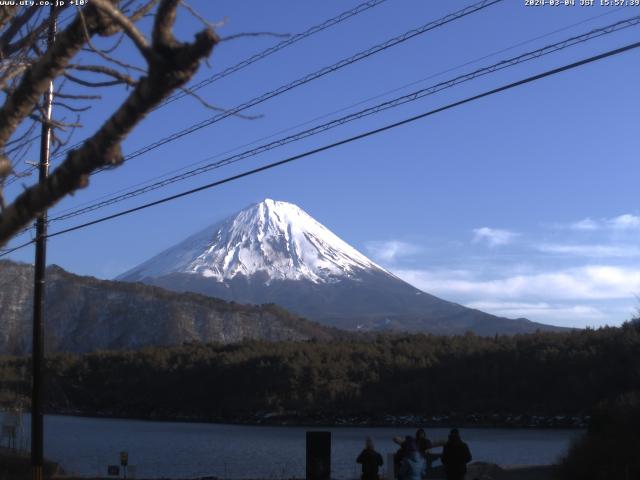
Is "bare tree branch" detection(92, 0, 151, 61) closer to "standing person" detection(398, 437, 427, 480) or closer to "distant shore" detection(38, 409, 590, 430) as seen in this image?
"standing person" detection(398, 437, 427, 480)

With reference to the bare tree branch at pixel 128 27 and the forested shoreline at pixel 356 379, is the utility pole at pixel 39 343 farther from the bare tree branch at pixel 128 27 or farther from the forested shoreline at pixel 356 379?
the forested shoreline at pixel 356 379

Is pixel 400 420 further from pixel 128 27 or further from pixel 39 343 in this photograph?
pixel 128 27

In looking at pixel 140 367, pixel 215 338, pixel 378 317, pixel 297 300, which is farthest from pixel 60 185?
pixel 297 300

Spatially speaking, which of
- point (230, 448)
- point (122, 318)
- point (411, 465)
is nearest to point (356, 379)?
point (230, 448)

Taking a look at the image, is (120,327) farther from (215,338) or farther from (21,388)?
(21,388)

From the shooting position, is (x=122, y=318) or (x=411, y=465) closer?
(x=411, y=465)

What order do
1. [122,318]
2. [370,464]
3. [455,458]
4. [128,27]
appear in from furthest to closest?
1. [122,318]
2. [455,458]
3. [370,464]
4. [128,27]
